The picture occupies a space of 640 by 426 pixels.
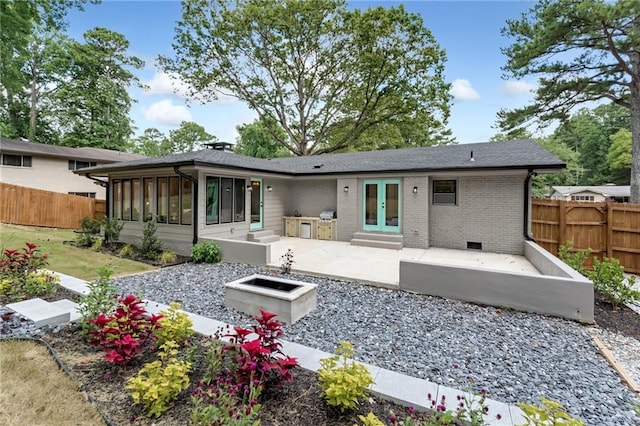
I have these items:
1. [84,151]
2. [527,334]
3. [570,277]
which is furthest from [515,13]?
[84,151]

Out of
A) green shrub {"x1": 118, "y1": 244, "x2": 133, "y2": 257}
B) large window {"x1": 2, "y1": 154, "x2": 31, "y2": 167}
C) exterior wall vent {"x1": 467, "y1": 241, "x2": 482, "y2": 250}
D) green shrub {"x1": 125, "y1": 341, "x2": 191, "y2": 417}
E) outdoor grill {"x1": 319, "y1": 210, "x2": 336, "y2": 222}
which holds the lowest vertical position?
green shrub {"x1": 125, "y1": 341, "x2": 191, "y2": 417}

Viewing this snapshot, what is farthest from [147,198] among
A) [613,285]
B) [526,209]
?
[613,285]

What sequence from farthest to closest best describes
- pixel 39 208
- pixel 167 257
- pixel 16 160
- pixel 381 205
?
pixel 16 160 → pixel 39 208 → pixel 381 205 → pixel 167 257

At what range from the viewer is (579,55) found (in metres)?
11.8

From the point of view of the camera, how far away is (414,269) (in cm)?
567

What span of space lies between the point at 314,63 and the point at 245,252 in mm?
16195

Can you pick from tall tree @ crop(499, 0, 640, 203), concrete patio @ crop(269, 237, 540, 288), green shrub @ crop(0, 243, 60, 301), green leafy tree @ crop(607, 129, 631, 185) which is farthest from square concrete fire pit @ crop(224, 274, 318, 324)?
green leafy tree @ crop(607, 129, 631, 185)

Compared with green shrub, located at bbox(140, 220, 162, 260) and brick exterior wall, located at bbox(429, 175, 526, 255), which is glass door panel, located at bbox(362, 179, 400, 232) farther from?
green shrub, located at bbox(140, 220, 162, 260)

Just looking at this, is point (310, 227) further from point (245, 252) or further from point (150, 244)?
point (150, 244)

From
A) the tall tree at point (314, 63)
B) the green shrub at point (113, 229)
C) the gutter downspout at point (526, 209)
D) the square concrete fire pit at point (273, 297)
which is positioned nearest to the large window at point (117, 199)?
the green shrub at point (113, 229)

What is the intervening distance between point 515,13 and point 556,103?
4567mm

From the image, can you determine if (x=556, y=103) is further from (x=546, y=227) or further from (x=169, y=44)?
(x=169, y=44)

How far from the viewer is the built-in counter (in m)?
11.5

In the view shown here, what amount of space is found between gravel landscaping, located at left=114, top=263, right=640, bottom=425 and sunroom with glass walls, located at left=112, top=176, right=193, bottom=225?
3.51 meters
